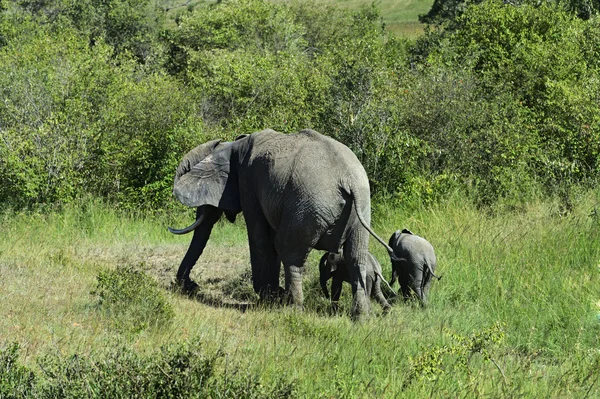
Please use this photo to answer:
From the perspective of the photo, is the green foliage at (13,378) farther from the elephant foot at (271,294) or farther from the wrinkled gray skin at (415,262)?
the wrinkled gray skin at (415,262)

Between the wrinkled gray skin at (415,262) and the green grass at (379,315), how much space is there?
231 mm

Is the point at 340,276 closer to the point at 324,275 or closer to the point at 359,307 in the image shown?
the point at 324,275

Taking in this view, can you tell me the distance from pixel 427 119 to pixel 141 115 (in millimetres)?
6116

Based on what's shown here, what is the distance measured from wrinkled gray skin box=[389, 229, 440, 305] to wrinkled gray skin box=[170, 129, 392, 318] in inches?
17.8

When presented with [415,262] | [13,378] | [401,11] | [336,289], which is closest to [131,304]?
[13,378]

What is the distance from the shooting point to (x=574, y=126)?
1596 cm

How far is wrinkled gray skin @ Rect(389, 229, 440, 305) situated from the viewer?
9391mm

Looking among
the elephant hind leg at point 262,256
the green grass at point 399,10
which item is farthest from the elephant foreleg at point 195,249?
the green grass at point 399,10

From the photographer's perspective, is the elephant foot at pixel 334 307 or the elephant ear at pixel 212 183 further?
the elephant ear at pixel 212 183

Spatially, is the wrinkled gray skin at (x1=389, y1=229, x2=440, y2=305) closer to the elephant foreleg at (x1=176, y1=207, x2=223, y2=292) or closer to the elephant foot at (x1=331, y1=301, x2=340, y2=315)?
the elephant foot at (x1=331, y1=301, x2=340, y2=315)

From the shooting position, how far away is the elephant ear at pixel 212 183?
34.6 feet

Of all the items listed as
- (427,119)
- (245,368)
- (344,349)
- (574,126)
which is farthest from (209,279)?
(574,126)

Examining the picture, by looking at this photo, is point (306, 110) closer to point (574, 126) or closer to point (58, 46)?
point (574, 126)

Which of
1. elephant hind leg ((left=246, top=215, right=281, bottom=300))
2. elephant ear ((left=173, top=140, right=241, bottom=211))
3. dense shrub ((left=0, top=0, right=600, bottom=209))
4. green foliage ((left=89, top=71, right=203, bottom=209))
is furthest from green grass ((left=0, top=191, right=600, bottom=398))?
green foliage ((left=89, top=71, right=203, bottom=209))
